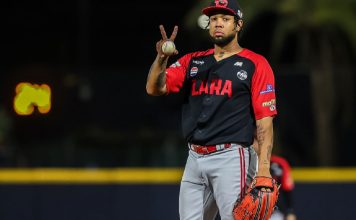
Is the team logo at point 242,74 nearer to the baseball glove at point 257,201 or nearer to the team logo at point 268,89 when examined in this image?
the team logo at point 268,89

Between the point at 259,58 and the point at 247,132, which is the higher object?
the point at 259,58

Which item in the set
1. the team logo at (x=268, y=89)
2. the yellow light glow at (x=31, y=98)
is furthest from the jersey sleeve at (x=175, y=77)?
the yellow light glow at (x=31, y=98)

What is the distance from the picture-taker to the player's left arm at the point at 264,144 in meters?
5.50

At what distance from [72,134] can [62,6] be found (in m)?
2.14

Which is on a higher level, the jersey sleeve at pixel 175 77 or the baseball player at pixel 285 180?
the jersey sleeve at pixel 175 77

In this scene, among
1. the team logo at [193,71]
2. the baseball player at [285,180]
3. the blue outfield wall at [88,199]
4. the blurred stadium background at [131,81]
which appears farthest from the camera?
the blurred stadium background at [131,81]

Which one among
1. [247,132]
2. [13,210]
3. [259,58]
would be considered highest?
[259,58]

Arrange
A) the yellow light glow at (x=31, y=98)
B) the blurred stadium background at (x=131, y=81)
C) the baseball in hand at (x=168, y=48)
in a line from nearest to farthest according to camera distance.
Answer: the baseball in hand at (x=168, y=48) < the yellow light glow at (x=31, y=98) < the blurred stadium background at (x=131, y=81)

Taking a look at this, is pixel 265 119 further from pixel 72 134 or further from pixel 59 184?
pixel 72 134

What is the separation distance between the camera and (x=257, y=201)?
544 cm

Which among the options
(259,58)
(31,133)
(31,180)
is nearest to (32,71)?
(31,133)

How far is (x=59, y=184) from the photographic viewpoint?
9.97m

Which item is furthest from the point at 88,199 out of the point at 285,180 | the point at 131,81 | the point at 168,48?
the point at 168,48

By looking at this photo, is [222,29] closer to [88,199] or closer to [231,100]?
[231,100]
